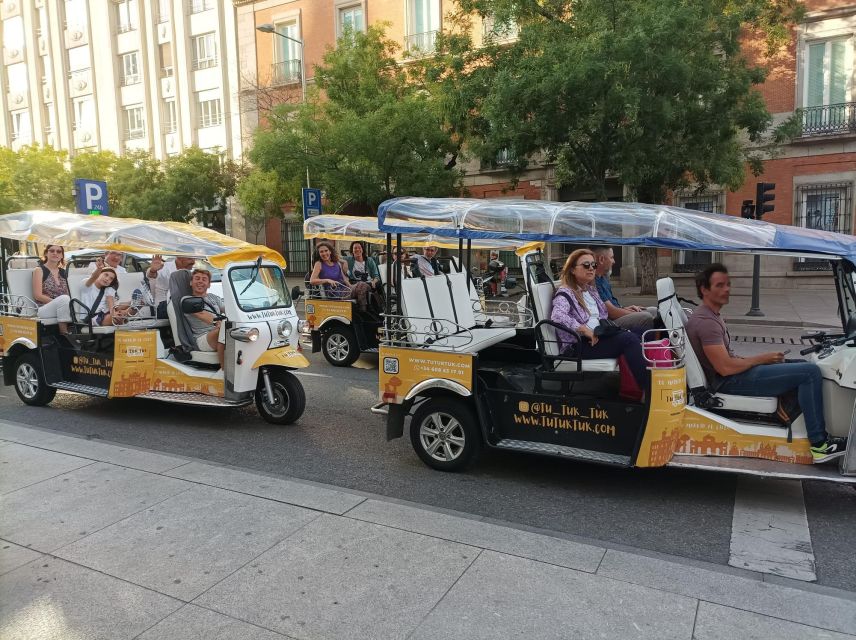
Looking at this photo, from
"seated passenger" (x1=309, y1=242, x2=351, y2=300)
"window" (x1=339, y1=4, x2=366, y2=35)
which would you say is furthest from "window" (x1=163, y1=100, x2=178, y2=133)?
"seated passenger" (x1=309, y1=242, x2=351, y2=300)

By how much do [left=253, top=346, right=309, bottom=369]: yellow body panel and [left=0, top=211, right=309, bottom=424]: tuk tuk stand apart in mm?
11

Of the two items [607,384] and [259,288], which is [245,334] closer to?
[259,288]

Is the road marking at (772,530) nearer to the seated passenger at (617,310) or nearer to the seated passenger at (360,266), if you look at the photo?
the seated passenger at (617,310)

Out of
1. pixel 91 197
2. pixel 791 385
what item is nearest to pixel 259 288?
pixel 791 385

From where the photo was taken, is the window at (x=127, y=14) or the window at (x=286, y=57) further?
the window at (x=127, y=14)

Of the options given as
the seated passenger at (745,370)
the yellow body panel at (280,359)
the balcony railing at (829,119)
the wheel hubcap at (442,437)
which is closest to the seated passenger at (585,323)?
the seated passenger at (745,370)

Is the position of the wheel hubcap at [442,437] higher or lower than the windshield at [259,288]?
lower

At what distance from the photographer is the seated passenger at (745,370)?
15.7 feet

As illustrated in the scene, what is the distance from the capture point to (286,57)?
31109 mm

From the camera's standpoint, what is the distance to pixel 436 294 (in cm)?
686

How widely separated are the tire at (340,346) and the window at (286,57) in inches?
877

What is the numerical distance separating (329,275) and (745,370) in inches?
308

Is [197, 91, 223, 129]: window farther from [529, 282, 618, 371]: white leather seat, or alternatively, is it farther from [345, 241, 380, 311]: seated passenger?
[529, 282, 618, 371]: white leather seat

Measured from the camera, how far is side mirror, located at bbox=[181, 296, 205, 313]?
25.1 feet
